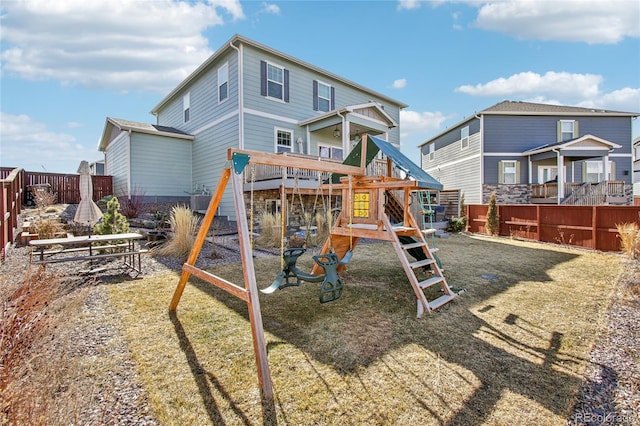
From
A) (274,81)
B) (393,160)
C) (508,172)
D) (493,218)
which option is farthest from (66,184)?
(508,172)

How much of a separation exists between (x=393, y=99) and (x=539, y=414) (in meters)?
18.5

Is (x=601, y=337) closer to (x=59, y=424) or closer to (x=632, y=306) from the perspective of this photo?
(x=632, y=306)

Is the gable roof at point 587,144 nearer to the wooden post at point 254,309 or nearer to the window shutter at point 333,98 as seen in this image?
the window shutter at point 333,98

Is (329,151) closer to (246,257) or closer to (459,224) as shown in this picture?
(459,224)

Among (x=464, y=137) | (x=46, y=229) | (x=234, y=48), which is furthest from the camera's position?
(x=464, y=137)

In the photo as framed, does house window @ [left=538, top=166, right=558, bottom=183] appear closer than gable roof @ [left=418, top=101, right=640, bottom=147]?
No

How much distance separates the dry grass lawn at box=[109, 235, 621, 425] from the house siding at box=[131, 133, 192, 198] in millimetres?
10071

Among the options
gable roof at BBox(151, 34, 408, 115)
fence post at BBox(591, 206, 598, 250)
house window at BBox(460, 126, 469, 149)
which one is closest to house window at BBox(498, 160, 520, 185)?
house window at BBox(460, 126, 469, 149)

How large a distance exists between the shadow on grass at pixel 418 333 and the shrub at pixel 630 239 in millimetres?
3278

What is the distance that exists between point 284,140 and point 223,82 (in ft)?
12.0

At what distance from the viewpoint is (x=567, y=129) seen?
1941cm

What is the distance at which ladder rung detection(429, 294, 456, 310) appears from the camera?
163 inches

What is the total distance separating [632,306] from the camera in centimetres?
433

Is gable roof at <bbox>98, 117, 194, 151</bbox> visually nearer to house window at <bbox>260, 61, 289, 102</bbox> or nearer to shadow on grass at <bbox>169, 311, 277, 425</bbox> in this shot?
house window at <bbox>260, 61, 289, 102</bbox>
